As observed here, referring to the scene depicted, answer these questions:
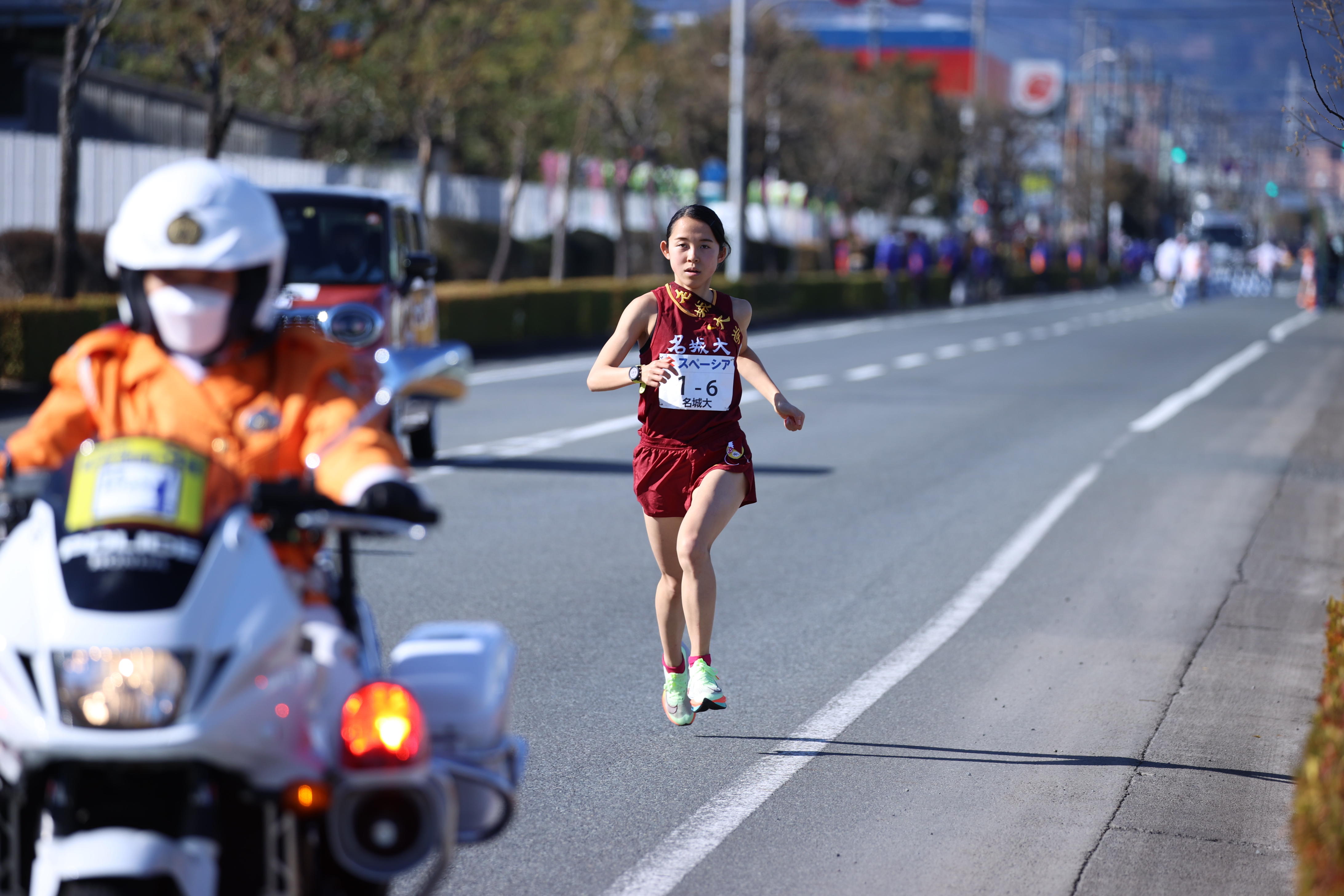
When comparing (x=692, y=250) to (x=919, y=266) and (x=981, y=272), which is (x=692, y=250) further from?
(x=981, y=272)

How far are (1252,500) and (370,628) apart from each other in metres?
10.3

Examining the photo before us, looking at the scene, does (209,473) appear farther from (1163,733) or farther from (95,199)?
(95,199)

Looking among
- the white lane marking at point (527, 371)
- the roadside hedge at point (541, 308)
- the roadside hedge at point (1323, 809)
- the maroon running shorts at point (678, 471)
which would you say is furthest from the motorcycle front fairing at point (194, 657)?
the white lane marking at point (527, 371)

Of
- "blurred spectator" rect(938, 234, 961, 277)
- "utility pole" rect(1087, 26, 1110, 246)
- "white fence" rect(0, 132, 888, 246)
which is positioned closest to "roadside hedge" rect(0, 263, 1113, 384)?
"blurred spectator" rect(938, 234, 961, 277)

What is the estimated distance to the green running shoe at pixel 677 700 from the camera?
613 centimetres

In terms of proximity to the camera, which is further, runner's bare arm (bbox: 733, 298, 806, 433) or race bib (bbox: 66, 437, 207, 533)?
runner's bare arm (bbox: 733, 298, 806, 433)

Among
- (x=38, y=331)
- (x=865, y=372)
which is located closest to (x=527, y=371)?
(x=865, y=372)

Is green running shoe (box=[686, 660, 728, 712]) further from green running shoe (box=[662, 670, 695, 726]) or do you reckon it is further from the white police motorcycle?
the white police motorcycle

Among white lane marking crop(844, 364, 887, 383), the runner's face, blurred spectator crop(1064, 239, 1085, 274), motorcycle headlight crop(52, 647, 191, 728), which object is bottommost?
white lane marking crop(844, 364, 887, 383)

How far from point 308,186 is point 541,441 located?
2749 mm

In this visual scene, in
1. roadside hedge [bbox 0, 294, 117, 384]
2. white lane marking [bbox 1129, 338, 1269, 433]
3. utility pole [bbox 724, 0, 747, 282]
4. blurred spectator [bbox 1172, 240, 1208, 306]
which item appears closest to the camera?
roadside hedge [bbox 0, 294, 117, 384]

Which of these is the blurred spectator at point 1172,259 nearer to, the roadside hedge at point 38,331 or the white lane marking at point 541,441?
the white lane marking at point 541,441

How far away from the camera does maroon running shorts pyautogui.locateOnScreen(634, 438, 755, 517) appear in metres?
6.00

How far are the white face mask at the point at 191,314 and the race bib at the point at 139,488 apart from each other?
350 millimetres
